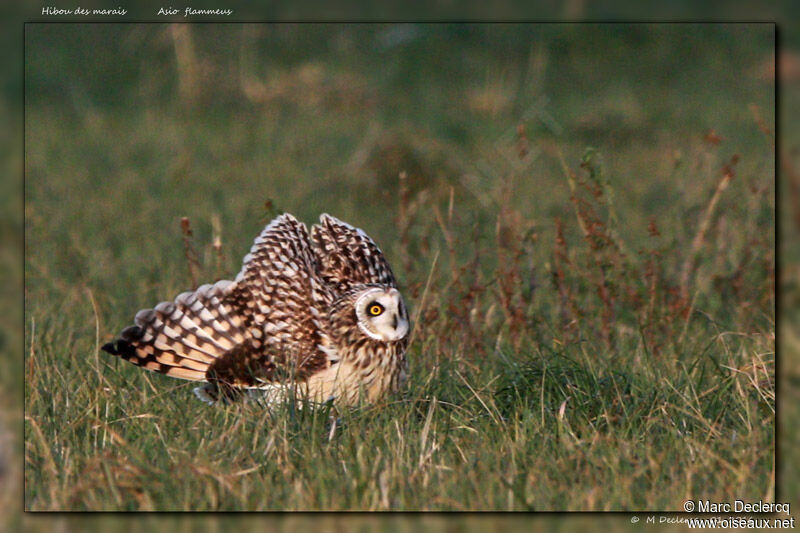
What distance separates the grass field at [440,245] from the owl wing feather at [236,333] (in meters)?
0.13

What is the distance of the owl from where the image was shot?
346cm

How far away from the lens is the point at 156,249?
20.4ft

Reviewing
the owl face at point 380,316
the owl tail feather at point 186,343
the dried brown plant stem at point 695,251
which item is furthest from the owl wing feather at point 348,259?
the dried brown plant stem at point 695,251

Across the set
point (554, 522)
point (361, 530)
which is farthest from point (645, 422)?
point (361, 530)

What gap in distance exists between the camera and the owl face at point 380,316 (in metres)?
3.44

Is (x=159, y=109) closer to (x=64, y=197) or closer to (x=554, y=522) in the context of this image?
(x=64, y=197)

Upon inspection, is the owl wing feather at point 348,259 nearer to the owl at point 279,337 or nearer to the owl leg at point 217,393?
the owl at point 279,337

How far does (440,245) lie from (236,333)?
3.18 m

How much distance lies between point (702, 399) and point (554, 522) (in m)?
1.12

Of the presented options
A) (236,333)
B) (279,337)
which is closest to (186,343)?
(236,333)

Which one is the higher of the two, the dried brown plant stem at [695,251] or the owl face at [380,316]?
the dried brown plant stem at [695,251]

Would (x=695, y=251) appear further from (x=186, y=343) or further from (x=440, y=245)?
(x=186, y=343)

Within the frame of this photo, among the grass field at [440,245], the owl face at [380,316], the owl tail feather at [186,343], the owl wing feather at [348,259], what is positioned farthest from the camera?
the owl wing feather at [348,259]

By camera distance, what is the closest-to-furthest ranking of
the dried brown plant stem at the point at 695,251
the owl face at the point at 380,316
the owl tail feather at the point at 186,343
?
the owl face at the point at 380,316 → the owl tail feather at the point at 186,343 → the dried brown plant stem at the point at 695,251
